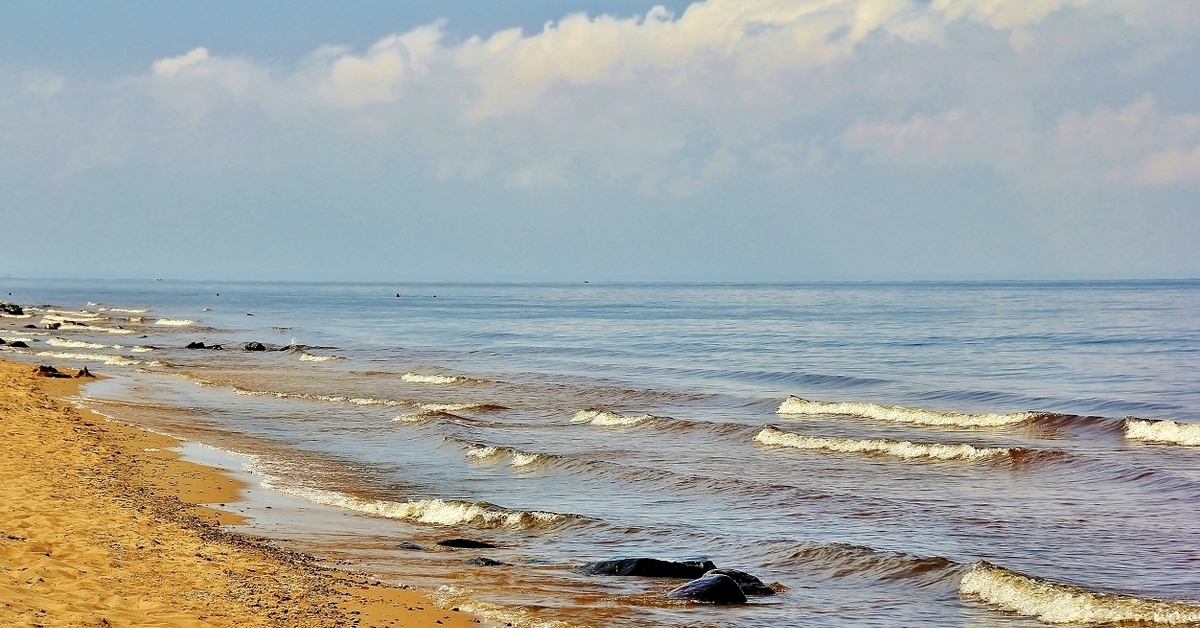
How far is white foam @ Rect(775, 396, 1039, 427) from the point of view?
86.4 feet

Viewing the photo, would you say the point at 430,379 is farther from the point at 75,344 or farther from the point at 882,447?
the point at 75,344

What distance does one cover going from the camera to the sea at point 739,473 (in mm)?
12070

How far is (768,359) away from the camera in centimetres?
4791

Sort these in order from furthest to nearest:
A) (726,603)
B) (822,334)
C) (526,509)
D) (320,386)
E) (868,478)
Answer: (822,334), (320,386), (868,478), (526,509), (726,603)

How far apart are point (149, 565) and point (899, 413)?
→ 21.3 meters

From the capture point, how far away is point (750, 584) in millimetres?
12180

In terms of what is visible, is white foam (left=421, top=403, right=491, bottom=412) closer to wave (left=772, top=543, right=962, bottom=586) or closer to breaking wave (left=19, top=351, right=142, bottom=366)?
wave (left=772, top=543, right=962, bottom=586)

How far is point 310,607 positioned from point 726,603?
4471mm

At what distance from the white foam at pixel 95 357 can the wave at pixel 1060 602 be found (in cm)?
4346

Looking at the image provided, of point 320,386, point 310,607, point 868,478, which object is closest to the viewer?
point 310,607

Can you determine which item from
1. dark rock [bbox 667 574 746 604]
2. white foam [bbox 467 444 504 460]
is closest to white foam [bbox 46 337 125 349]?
white foam [bbox 467 444 504 460]

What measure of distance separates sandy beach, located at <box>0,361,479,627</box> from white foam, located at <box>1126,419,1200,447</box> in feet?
60.4

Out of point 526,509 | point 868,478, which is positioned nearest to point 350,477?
point 526,509

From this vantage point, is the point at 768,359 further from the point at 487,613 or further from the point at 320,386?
the point at 487,613
